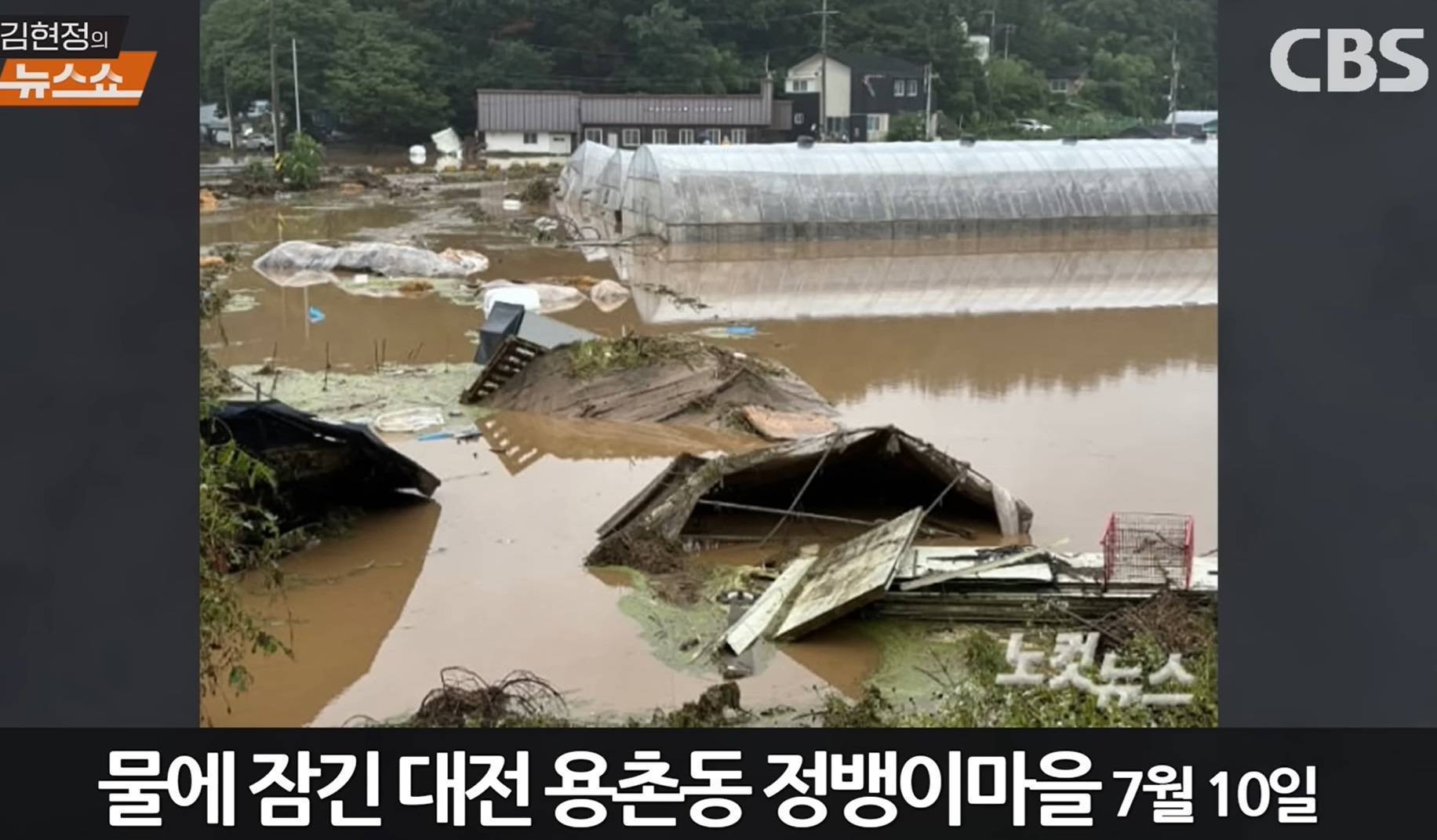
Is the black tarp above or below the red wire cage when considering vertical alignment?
above

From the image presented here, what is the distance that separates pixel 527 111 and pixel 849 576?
35999 mm

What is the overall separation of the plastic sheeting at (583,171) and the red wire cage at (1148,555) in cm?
2306

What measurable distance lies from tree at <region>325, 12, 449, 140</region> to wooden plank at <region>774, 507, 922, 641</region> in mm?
35527

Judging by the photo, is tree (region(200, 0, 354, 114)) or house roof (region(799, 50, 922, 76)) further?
house roof (region(799, 50, 922, 76))

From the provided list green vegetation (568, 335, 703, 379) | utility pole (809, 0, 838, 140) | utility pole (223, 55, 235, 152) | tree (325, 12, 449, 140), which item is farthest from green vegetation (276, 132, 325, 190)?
green vegetation (568, 335, 703, 379)

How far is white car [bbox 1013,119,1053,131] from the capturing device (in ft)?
143

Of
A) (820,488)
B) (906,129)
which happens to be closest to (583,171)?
(906,129)

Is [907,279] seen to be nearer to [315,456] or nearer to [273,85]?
[315,456]

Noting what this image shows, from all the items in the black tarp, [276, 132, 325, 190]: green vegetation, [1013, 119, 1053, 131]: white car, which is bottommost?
the black tarp

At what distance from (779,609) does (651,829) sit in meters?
4.83

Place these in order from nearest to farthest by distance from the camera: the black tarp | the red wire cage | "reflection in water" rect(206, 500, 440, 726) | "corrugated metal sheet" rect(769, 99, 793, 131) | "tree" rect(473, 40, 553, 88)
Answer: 1. "reflection in water" rect(206, 500, 440, 726)
2. the red wire cage
3. the black tarp
4. "corrugated metal sheet" rect(769, 99, 793, 131)
5. "tree" rect(473, 40, 553, 88)

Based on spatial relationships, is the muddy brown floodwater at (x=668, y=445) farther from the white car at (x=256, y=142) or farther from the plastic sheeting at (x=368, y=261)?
the white car at (x=256, y=142)

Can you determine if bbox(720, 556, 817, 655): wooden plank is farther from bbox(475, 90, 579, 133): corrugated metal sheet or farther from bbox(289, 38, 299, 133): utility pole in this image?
bbox(475, 90, 579, 133): corrugated metal sheet

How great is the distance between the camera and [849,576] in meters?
8.40
